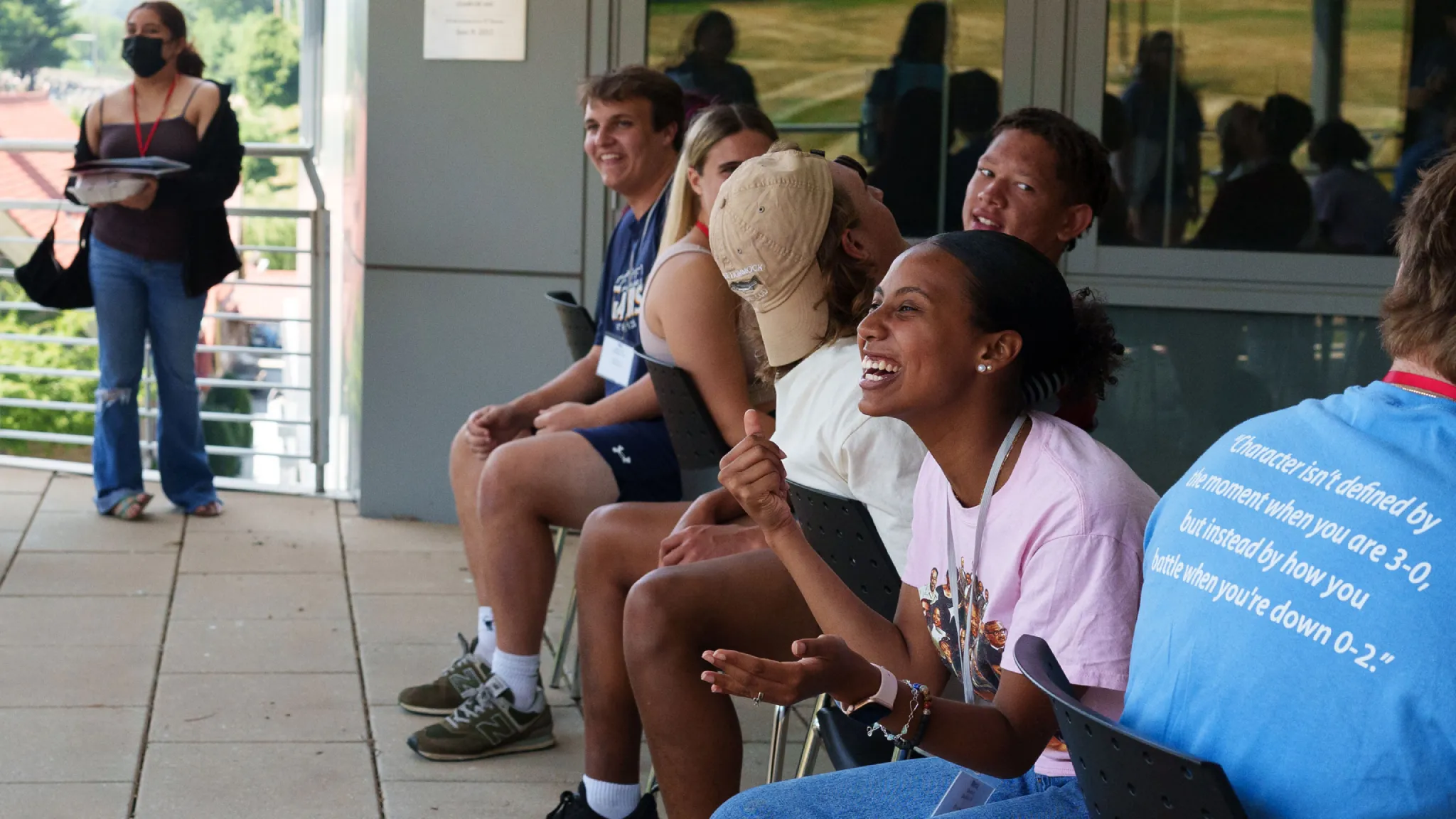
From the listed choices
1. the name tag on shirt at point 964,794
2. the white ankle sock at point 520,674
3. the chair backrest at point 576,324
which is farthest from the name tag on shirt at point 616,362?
the name tag on shirt at point 964,794

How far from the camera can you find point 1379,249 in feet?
16.8

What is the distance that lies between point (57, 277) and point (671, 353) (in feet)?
11.1

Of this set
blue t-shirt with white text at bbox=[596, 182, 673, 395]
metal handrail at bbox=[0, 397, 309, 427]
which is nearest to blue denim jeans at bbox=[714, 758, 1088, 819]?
blue t-shirt with white text at bbox=[596, 182, 673, 395]

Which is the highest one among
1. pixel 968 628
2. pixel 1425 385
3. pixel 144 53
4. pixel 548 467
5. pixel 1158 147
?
pixel 144 53

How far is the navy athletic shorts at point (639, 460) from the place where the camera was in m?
3.45

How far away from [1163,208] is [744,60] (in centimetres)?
154

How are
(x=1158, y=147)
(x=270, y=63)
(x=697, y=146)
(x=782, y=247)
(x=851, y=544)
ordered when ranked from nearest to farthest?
(x=851, y=544) < (x=782, y=247) < (x=697, y=146) < (x=1158, y=147) < (x=270, y=63)

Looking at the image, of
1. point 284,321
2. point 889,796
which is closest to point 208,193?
point 284,321

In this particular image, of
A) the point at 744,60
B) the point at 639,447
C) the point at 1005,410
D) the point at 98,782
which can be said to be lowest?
the point at 98,782

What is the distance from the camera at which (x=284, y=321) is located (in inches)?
246

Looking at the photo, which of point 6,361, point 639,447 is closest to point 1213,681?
point 639,447

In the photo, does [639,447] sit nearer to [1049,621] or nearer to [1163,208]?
[1049,621]

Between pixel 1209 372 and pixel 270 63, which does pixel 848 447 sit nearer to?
pixel 1209 372

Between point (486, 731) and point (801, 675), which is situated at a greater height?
point (801, 675)
